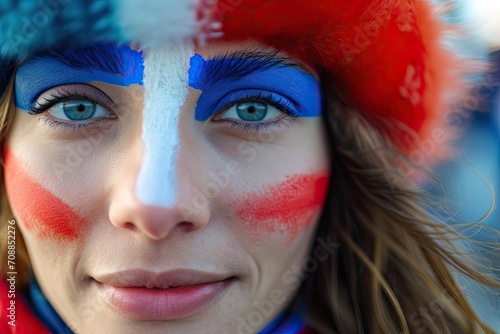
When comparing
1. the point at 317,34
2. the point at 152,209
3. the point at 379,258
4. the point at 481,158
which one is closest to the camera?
the point at 152,209

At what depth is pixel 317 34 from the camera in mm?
1082

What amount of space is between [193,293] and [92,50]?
0.49 m

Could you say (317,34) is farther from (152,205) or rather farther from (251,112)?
(152,205)

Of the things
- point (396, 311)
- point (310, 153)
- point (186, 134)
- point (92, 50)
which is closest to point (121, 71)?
point (92, 50)

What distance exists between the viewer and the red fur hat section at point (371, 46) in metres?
1.04

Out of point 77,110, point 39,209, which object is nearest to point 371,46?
point 77,110

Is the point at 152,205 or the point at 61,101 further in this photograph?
the point at 61,101

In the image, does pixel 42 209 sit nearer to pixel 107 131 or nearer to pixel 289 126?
pixel 107 131

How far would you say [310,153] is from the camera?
1181mm

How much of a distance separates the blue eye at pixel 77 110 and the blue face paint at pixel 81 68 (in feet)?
0.13

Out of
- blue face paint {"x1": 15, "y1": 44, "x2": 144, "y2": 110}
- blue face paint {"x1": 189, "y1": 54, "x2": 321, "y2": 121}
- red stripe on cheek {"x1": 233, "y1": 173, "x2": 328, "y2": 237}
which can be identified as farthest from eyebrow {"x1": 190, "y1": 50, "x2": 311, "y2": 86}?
red stripe on cheek {"x1": 233, "y1": 173, "x2": 328, "y2": 237}

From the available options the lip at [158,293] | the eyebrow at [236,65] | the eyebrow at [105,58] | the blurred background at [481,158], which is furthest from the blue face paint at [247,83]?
the blurred background at [481,158]

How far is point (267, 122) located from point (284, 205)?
17 centimetres

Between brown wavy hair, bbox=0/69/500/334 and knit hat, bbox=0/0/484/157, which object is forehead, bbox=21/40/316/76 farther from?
brown wavy hair, bbox=0/69/500/334
